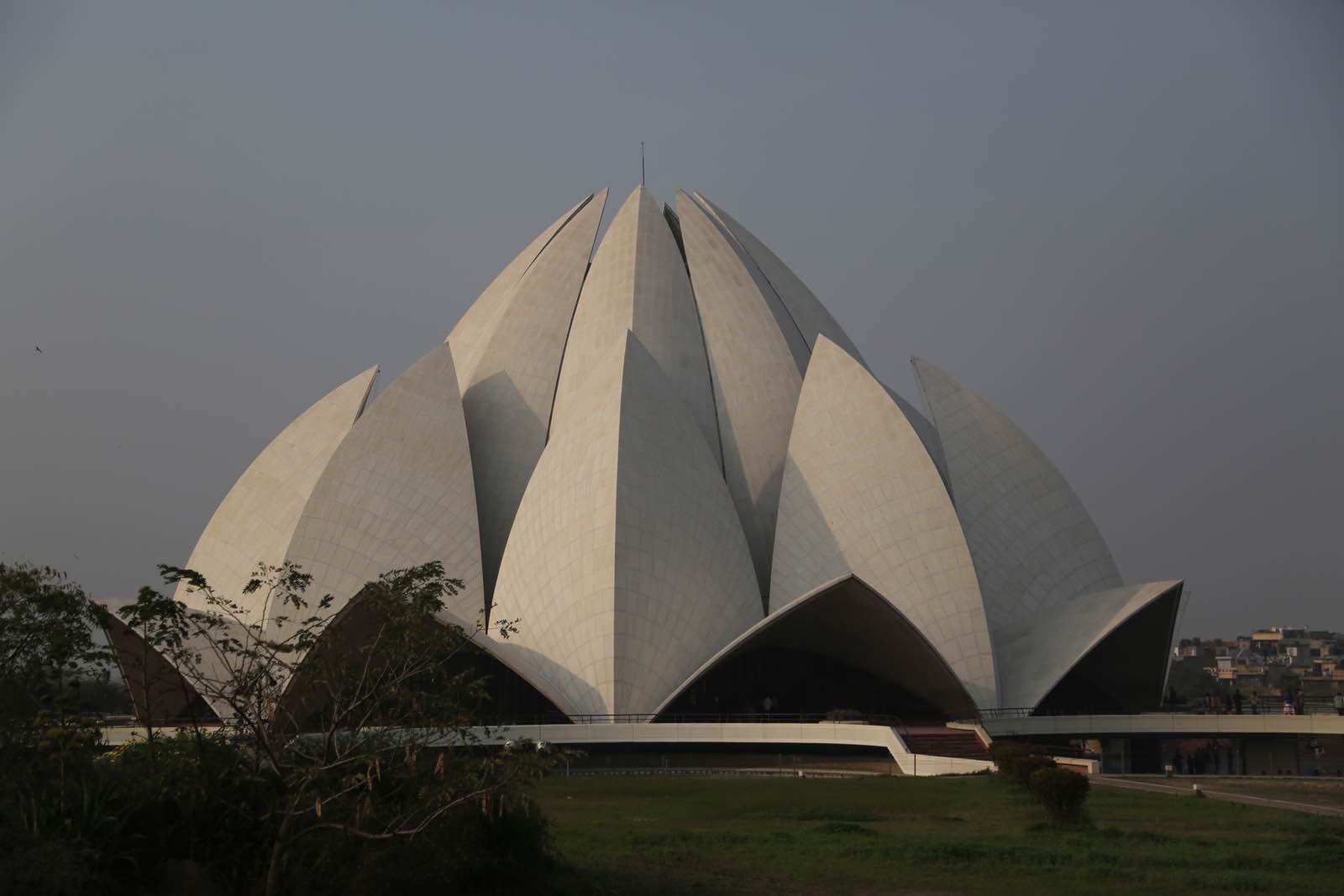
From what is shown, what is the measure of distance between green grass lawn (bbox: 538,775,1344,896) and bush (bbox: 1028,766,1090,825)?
244mm

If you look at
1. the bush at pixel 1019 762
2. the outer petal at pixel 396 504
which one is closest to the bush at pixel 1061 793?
the bush at pixel 1019 762

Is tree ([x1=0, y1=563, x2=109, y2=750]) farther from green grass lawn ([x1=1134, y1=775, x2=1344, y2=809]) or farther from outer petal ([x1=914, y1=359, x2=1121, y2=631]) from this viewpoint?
outer petal ([x1=914, y1=359, x2=1121, y2=631])

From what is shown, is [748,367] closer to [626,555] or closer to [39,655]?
[626,555]

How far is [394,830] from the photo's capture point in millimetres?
9195

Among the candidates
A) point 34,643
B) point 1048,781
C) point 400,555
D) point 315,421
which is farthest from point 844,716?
point 34,643

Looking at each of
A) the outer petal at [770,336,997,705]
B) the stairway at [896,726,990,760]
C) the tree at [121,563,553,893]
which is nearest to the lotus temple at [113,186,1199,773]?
the outer petal at [770,336,997,705]

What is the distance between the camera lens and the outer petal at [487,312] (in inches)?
1471

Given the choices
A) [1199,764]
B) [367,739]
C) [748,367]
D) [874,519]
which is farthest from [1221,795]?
[748,367]

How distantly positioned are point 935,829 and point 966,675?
1507 centimetres

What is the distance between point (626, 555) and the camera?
27.5 metres

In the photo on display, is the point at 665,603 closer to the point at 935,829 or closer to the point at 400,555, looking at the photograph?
the point at 400,555

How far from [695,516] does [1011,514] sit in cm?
920

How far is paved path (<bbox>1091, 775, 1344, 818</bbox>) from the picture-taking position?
52.6 ft

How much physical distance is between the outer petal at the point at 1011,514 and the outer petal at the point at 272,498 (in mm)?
15870
